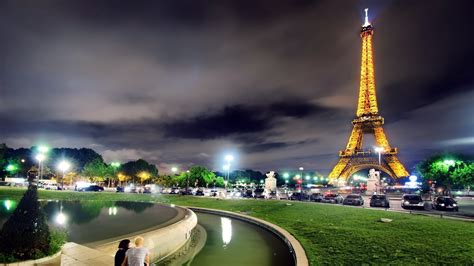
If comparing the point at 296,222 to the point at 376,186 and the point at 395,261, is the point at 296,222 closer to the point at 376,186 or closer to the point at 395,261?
the point at 395,261

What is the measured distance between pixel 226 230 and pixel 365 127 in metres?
82.7

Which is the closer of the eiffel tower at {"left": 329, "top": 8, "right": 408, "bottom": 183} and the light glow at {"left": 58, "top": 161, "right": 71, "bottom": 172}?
the light glow at {"left": 58, "top": 161, "right": 71, "bottom": 172}

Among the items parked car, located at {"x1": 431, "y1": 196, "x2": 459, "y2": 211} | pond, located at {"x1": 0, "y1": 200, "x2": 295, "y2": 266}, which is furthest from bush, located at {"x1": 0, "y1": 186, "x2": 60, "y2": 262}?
parked car, located at {"x1": 431, "y1": 196, "x2": 459, "y2": 211}

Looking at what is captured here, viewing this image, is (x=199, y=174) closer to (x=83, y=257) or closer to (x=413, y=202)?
(x=413, y=202)

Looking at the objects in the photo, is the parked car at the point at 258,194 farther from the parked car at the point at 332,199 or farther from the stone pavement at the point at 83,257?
the stone pavement at the point at 83,257

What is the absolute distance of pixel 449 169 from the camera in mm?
61062

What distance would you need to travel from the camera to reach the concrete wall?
13092 mm

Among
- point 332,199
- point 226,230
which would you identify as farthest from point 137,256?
point 332,199

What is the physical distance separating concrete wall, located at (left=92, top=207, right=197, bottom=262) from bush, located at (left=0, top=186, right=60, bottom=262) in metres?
2.20

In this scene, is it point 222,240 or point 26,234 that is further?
point 222,240

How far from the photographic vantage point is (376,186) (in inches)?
2982

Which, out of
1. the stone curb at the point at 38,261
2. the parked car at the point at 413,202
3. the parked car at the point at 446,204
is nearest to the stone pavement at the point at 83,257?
the stone curb at the point at 38,261

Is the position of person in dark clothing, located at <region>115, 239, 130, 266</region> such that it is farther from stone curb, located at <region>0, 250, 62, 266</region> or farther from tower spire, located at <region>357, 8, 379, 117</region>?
tower spire, located at <region>357, 8, 379, 117</region>

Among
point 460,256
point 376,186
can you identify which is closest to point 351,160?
point 376,186
